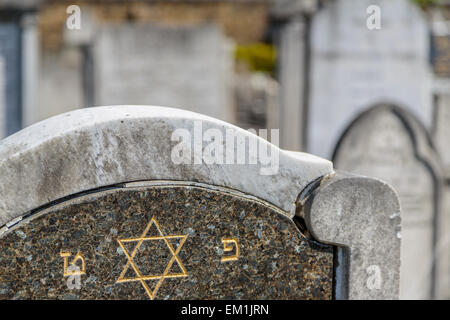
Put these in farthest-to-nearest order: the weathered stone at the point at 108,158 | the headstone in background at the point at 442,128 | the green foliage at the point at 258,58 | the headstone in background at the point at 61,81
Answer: the green foliage at the point at 258,58 → the headstone in background at the point at 61,81 → the headstone in background at the point at 442,128 → the weathered stone at the point at 108,158

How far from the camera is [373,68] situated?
472cm

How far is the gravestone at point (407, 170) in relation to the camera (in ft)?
13.8

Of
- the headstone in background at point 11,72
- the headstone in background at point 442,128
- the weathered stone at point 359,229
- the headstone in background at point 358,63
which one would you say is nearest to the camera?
the weathered stone at point 359,229

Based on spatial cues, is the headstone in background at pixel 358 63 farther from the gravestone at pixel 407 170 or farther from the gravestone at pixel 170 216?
the gravestone at pixel 170 216

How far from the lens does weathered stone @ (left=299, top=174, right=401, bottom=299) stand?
2100 mm

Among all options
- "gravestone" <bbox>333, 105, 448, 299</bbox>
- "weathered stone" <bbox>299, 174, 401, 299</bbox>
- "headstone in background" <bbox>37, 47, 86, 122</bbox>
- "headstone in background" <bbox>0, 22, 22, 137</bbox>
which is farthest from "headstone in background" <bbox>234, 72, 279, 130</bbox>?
"weathered stone" <bbox>299, 174, 401, 299</bbox>

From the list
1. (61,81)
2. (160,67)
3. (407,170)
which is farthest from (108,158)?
(61,81)

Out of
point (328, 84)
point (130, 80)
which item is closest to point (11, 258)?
point (328, 84)

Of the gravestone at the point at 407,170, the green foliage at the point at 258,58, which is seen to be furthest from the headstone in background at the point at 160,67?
the green foliage at the point at 258,58

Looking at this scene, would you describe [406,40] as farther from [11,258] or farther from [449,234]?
[11,258]

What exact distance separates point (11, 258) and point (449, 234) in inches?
144

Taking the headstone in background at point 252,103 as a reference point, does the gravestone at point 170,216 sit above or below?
below

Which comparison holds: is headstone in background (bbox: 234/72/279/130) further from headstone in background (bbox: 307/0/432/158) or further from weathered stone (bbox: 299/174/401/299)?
weathered stone (bbox: 299/174/401/299)

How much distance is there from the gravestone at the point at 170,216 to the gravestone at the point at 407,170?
203 cm
